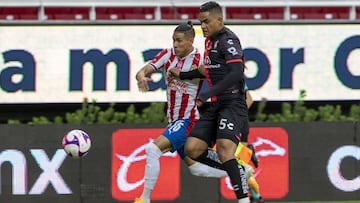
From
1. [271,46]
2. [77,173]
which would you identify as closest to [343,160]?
[77,173]

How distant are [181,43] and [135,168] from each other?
9.05 ft

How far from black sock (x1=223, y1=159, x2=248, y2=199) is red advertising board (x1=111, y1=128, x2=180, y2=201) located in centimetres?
326

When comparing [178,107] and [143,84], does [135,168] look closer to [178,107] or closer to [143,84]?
[178,107]

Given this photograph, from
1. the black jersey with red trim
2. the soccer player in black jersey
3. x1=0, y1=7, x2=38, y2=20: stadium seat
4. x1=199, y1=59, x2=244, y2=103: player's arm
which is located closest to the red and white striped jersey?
the soccer player in black jersey

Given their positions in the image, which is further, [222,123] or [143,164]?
[143,164]

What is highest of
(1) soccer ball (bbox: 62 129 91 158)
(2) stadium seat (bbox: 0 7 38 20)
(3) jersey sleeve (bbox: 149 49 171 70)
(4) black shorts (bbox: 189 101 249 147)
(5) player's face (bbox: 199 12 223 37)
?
(2) stadium seat (bbox: 0 7 38 20)

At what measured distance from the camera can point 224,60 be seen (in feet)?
30.1

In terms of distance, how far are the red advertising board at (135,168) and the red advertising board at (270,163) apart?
621mm

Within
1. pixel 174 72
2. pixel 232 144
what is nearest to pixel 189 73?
pixel 174 72

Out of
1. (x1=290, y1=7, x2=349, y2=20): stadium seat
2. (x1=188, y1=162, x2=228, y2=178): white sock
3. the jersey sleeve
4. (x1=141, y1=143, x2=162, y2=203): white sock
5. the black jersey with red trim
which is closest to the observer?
the black jersey with red trim

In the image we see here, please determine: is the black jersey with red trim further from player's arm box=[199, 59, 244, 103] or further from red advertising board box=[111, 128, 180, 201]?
red advertising board box=[111, 128, 180, 201]

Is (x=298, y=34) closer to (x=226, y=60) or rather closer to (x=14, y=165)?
(x=14, y=165)

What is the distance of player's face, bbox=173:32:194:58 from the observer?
391 inches

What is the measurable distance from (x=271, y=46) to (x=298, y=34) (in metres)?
0.50
